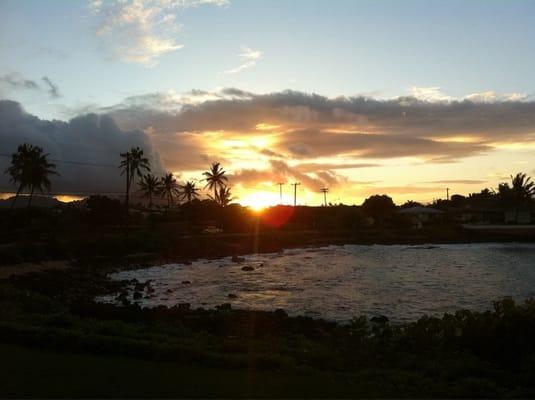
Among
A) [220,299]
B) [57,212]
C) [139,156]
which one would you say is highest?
[139,156]

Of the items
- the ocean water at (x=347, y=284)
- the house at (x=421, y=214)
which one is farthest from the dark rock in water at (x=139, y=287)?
the house at (x=421, y=214)

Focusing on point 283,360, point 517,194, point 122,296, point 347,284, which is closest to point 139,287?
point 122,296

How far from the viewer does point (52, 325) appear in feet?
46.3

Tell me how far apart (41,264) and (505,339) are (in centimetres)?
3850

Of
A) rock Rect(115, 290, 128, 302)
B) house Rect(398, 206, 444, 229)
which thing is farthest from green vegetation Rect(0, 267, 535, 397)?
house Rect(398, 206, 444, 229)

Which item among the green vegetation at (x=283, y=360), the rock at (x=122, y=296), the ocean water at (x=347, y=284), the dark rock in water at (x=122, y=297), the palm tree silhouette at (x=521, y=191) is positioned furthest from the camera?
the palm tree silhouette at (x=521, y=191)

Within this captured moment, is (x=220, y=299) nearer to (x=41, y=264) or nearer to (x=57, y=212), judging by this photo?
(x=41, y=264)

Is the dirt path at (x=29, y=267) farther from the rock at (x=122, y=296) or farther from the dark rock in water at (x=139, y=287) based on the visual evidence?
the rock at (x=122, y=296)

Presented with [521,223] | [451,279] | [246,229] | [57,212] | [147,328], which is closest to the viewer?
[147,328]

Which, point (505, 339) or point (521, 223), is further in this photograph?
point (521, 223)

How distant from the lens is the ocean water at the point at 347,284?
2891cm

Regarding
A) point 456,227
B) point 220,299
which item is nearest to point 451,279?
point 220,299

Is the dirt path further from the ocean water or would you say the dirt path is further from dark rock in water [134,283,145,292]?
dark rock in water [134,283,145,292]

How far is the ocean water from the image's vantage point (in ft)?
94.8
